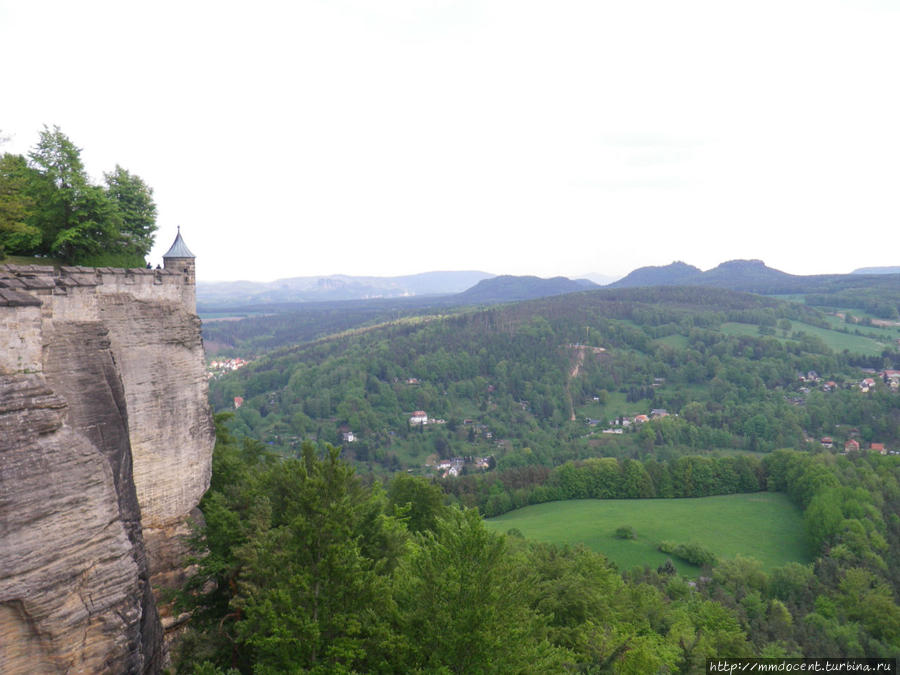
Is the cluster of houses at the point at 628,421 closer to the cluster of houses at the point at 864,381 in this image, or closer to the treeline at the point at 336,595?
the cluster of houses at the point at 864,381

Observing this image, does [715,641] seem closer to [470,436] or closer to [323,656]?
[323,656]

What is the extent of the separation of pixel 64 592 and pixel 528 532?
56.2m

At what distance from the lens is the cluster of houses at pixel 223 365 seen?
167 m

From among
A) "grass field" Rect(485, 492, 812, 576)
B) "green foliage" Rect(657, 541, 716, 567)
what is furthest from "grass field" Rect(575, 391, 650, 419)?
"green foliage" Rect(657, 541, 716, 567)

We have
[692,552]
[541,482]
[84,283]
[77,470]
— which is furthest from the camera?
[541,482]

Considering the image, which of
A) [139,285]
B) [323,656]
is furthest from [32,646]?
[139,285]

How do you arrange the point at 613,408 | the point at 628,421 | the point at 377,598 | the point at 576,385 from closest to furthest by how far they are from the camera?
the point at 377,598
the point at 628,421
the point at 613,408
the point at 576,385

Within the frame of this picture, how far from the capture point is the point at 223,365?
180 m

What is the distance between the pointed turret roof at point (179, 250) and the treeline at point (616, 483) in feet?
201

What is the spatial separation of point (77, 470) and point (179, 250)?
1042 centimetres

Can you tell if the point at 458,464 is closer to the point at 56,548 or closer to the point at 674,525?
the point at 674,525

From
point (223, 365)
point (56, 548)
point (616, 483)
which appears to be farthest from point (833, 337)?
point (223, 365)

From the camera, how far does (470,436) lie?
4850 inches

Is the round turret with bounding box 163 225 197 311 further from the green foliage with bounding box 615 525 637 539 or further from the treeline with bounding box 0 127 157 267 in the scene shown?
the green foliage with bounding box 615 525 637 539
